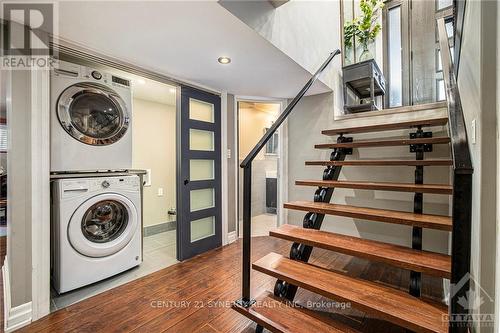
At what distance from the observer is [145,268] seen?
2320 mm

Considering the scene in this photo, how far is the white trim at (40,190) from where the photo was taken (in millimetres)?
1560

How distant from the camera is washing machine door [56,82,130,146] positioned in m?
1.85

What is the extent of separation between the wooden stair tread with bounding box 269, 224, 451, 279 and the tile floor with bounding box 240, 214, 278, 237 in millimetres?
1920

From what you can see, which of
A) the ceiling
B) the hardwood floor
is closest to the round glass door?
the hardwood floor

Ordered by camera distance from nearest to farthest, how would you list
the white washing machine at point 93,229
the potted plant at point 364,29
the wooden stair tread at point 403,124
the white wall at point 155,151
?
the white washing machine at point 93,229 → the wooden stair tread at point 403,124 → the potted plant at point 364,29 → the white wall at point 155,151

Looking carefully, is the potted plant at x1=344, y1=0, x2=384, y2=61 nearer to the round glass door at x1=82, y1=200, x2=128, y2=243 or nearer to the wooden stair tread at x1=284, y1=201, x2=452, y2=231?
the wooden stair tread at x1=284, y1=201, x2=452, y2=231

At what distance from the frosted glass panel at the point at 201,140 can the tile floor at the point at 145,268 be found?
4.27 feet

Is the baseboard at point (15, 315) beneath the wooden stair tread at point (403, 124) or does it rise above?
beneath

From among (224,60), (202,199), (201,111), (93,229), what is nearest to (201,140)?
(201,111)

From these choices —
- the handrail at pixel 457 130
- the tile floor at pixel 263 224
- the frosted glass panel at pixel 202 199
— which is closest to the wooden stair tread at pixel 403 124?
the handrail at pixel 457 130

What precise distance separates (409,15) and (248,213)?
4.24 meters

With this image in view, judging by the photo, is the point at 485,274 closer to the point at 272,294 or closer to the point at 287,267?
the point at 287,267

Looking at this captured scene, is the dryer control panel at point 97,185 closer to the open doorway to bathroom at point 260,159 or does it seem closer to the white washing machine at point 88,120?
the white washing machine at point 88,120

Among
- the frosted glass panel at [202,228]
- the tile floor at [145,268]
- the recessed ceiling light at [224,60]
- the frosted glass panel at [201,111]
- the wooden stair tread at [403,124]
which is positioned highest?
the recessed ceiling light at [224,60]
